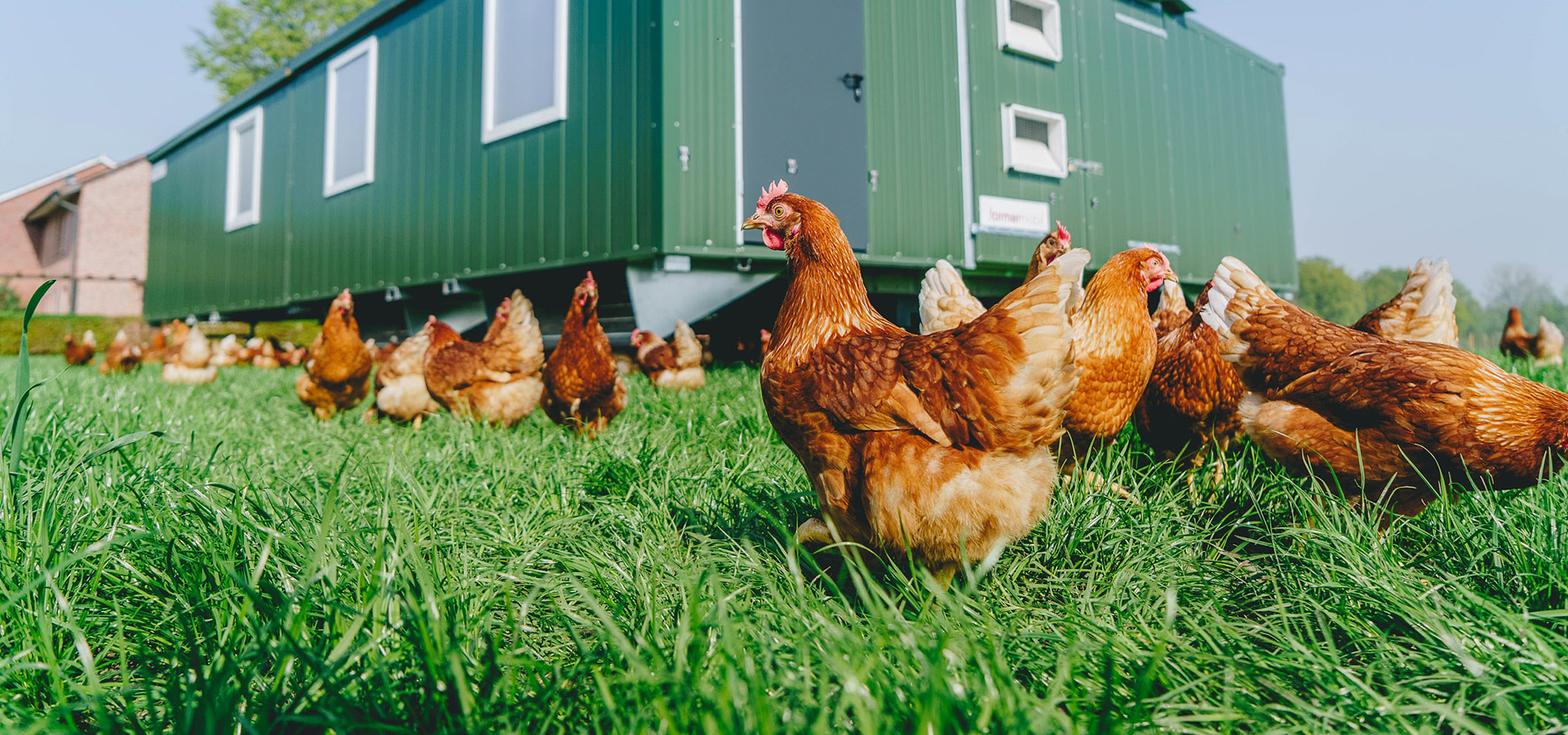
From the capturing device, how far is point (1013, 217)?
7406 millimetres

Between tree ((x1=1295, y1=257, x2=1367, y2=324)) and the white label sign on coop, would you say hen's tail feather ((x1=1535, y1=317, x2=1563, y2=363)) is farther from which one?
tree ((x1=1295, y1=257, x2=1367, y2=324))

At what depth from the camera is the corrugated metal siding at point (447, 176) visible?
5797mm

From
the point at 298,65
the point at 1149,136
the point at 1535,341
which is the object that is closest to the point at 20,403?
the point at 1149,136

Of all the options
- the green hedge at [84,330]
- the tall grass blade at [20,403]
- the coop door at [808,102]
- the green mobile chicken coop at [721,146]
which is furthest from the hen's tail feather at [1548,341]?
the green hedge at [84,330]

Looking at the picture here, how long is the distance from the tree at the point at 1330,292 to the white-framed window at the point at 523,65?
72918 millimetres

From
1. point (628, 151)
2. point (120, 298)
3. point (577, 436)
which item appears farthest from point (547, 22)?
point (120, 298)

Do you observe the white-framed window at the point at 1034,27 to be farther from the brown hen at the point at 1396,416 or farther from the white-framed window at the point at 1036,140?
the brown hen at the point at 1396,416

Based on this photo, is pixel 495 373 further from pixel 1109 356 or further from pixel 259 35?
pixel 259 35

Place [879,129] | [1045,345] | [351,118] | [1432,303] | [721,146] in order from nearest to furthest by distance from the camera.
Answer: [1045,345] → [1432,303] → [721,146] → [879,129] → [351,118]

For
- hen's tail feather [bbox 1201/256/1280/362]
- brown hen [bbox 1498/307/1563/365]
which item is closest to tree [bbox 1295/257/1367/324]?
brown hen [bbox 1498/307/1563/365]

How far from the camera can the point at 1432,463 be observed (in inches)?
88.2

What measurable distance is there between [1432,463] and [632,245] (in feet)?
15.6

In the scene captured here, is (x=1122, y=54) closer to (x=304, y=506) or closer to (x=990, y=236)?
(x=990, y=236)

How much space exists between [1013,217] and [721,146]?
3.23m
